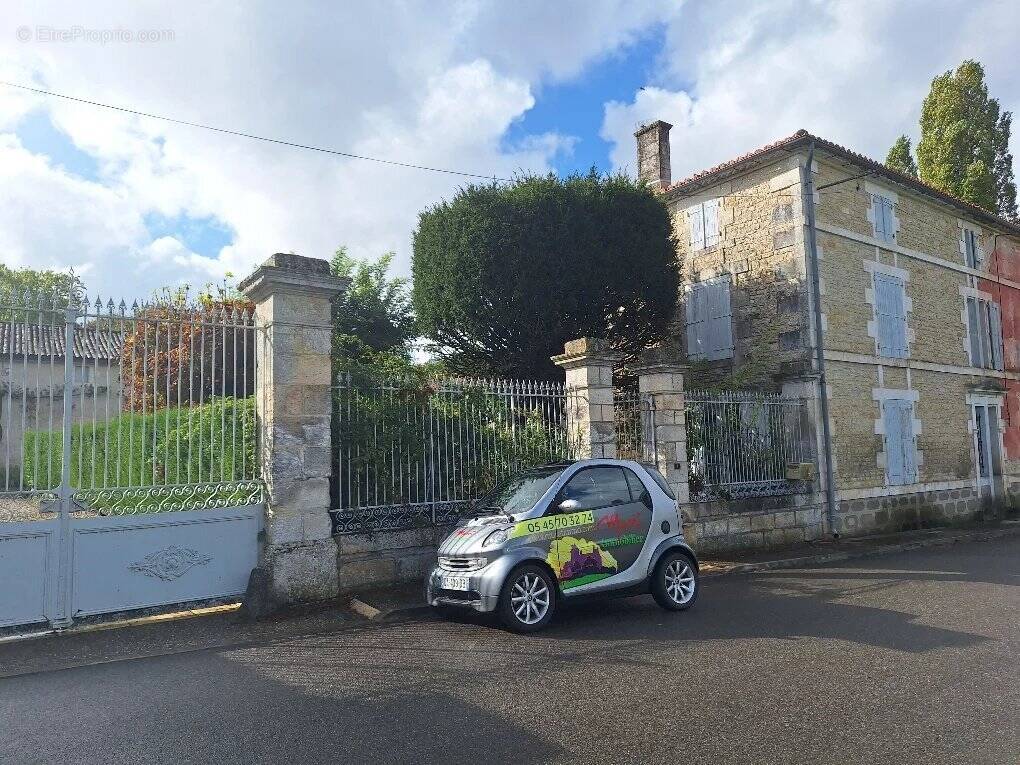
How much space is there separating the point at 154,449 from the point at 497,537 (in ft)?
10.9

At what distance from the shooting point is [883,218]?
16.5m

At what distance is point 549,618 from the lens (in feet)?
21.1

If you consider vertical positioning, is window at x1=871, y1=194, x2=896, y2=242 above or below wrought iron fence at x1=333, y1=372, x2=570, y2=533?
above

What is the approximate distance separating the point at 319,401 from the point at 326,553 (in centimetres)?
162

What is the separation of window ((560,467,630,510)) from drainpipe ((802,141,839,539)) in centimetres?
828

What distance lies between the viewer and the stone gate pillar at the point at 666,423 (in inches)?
428

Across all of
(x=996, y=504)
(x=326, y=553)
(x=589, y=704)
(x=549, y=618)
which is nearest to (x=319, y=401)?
(x=326, y=553)

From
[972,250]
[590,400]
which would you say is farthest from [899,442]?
[590,400]

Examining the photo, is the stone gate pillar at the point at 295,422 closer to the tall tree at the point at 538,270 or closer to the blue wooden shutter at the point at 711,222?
the tall tree at the point at 538,270

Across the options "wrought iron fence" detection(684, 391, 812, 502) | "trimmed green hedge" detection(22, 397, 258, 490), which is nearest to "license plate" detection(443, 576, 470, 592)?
"trimmed green hedge" detection(22, 397, 258, 490)

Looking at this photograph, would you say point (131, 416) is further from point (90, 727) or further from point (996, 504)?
point (996, 504)

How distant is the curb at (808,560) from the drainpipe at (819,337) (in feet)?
4.59

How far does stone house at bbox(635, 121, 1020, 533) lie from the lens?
48.2 ft

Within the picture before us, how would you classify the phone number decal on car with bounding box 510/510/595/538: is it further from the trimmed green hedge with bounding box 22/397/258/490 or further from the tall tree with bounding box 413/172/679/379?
the tall tree with bounding box 413/172/679/379
